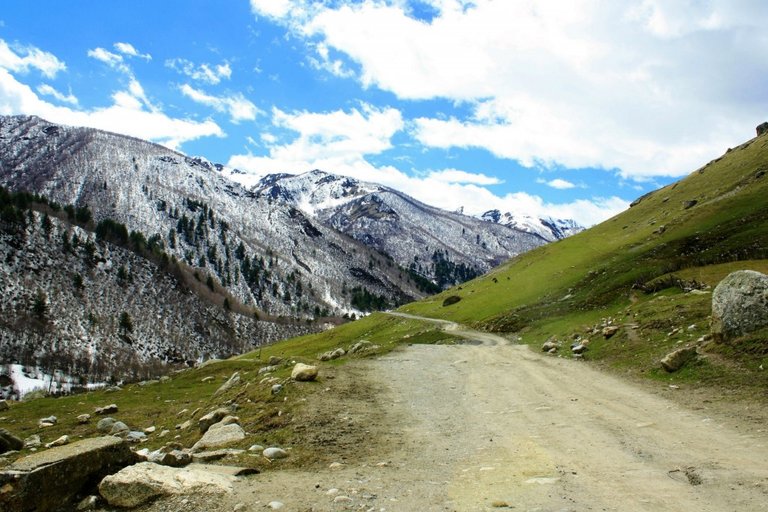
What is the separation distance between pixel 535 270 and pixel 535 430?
65.7 meters

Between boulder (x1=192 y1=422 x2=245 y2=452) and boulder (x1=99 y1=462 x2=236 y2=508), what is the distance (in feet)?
15.6

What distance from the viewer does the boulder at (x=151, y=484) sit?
10422 millimetres

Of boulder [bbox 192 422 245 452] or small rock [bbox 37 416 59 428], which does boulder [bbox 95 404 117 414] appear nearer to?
small rock [bbox 37 416 59 428]

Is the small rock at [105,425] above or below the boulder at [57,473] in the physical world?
below

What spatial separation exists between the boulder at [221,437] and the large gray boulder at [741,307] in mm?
21884

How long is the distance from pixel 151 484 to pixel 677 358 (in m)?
22.7

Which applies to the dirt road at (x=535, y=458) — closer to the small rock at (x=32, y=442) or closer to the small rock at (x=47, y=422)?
the small rock at (x=32, y=442)

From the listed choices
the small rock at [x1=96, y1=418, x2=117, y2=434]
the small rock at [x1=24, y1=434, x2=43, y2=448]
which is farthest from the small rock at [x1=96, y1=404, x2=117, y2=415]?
the small rock at [x1=24, y1=434, x2=43, y2=448]

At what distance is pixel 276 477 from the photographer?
1222 centimetres

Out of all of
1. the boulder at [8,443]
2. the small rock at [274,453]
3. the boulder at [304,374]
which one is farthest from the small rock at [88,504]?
the boulder at [8,443]

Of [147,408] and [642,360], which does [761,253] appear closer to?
[642,360]

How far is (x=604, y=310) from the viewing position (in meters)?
44.2

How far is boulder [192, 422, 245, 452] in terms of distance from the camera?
1652 centimetres

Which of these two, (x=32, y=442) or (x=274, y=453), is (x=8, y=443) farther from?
(x=274, y=453)
